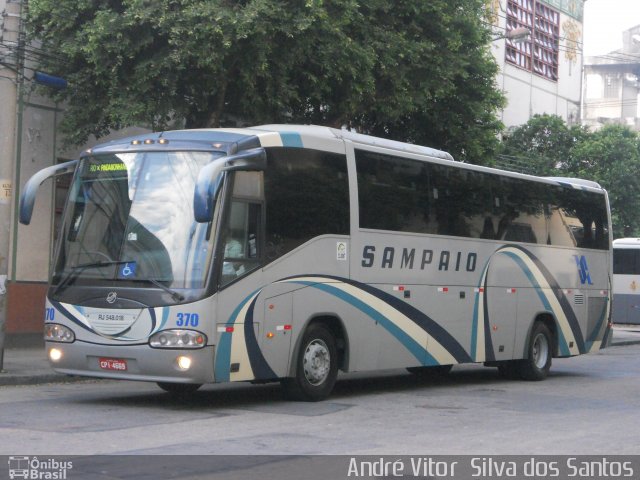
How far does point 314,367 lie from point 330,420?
1783 millimetres

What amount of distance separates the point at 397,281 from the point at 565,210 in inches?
219

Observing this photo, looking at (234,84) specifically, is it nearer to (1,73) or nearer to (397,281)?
(1,73)

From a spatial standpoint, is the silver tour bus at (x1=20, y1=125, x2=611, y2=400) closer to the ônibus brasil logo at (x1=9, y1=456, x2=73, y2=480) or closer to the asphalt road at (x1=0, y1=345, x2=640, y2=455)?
the asphalt road at (x1=0, y1=345, x2=640, y2=455)

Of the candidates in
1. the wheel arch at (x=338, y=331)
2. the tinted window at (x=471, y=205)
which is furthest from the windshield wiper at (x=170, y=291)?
the tinted window at (x=471, y=205)

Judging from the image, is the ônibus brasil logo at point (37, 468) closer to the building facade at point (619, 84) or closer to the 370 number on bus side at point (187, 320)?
the 370 number on bus side at point (187, 320)

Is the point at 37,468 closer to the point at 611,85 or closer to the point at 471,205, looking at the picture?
the point at 471,205

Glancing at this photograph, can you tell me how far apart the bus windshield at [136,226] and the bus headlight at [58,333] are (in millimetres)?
525

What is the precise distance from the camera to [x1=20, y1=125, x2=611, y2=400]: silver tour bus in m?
11.7

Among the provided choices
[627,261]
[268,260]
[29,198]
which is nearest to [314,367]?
[268,260]

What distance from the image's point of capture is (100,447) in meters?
9.05

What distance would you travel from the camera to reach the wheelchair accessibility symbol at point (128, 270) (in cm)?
1188

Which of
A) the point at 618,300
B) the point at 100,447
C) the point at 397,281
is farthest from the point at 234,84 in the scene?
the point at 618,300

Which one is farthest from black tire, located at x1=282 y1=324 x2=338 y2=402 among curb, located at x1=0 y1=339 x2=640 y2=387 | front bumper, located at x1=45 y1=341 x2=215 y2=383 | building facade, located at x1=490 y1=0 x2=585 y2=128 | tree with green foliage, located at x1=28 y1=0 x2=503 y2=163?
building facade, located at x1=490 y1=0 x2=585 y2=128

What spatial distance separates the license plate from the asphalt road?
48 cm
